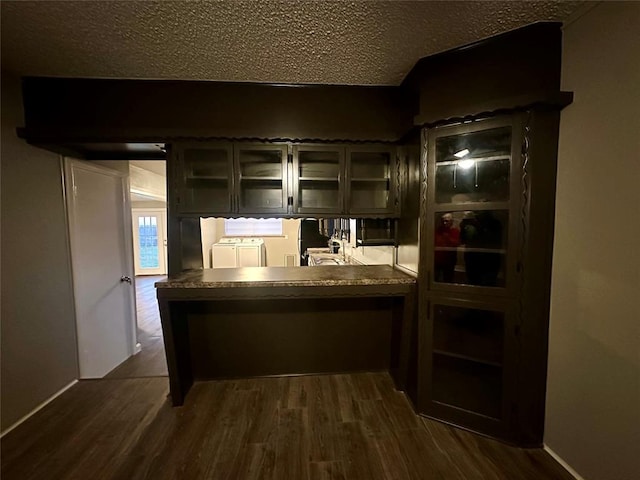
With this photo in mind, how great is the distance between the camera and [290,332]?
239 centimetres

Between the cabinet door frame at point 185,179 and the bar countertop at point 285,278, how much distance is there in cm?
53

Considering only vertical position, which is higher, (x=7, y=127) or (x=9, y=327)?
(x=7, y=127)

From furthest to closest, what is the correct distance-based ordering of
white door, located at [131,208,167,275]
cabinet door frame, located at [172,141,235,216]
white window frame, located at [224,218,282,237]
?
white door, located at [131,208,167,275], white window frame, located at [224,218,282,237], cabinet door frame, located at [172,141,235,216]

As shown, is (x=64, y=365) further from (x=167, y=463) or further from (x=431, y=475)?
(x=431, y=475)

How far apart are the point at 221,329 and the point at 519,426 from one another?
2256mm

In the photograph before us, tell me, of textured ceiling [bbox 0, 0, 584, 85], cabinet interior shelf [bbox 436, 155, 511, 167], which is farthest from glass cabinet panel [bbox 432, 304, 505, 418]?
textured ceiling [bbox 0, 0, 584, 85]

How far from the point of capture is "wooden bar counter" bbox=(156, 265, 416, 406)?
2.19 metres

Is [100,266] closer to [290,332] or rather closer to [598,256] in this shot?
[290,332]

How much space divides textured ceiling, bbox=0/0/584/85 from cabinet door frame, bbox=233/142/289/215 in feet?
1.63

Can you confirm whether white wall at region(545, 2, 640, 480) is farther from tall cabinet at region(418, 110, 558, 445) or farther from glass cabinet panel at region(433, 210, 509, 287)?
glass cabinet panel at region(433, 210, 509, 287)

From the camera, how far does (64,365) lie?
2.20 meters

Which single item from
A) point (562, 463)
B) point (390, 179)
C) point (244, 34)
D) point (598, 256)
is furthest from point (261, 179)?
point (562, 463)

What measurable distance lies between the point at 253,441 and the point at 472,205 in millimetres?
2063

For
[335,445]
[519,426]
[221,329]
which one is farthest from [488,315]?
[221,329]
